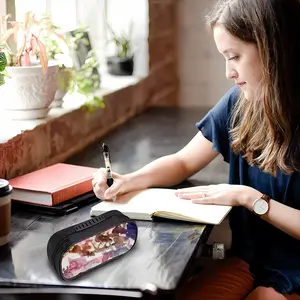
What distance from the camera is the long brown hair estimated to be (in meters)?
1.60

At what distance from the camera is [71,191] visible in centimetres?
170

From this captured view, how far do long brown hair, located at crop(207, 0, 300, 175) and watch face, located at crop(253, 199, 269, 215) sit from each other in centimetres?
10

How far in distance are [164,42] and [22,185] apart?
173 centimetres

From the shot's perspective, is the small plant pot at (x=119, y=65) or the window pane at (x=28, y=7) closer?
the window pane at (x=28, y=7)

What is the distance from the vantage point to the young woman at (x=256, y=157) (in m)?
1.61

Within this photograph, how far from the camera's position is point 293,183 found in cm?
171

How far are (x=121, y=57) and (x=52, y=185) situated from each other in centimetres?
140

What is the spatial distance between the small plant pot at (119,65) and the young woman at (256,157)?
3.92ft

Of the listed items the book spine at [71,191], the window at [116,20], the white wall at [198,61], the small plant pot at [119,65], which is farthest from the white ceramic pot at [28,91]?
the white wall at [198,61]

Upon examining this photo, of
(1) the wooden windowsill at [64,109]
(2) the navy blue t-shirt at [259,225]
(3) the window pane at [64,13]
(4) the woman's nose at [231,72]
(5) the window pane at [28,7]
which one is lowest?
(2) the navy blue t-shirt at [259,225]

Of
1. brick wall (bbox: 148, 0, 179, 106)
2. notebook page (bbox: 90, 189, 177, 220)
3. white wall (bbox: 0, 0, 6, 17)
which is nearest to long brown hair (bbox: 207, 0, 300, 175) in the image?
notebook page (bbox: 90, 189, 177, 220)

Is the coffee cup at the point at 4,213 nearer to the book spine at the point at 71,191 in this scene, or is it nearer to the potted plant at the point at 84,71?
the book spine at the point at 71,191

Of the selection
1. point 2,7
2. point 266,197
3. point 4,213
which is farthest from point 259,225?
point 2,7

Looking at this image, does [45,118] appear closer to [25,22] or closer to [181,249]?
[25,22]
